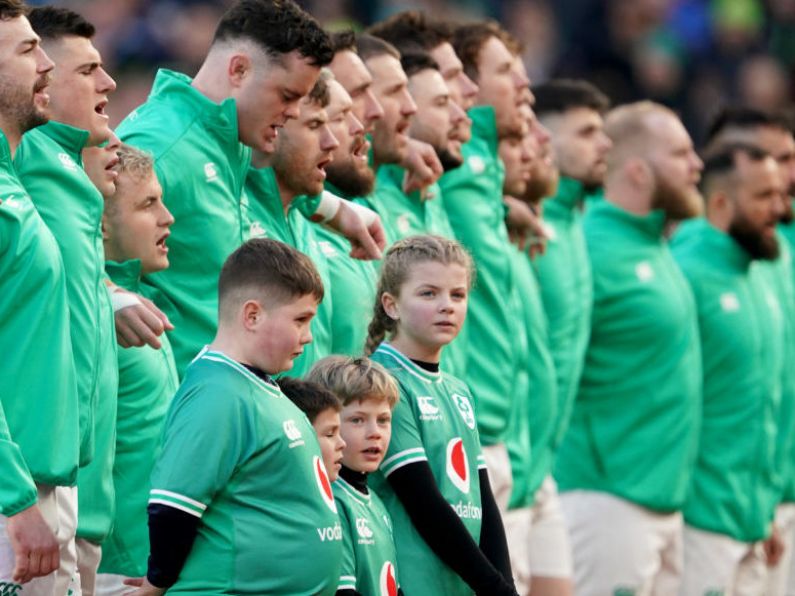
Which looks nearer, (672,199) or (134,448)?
(134,448)

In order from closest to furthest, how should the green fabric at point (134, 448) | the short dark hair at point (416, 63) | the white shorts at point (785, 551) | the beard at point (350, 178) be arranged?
the green fabric at point (134, 448) → the beard at point (350, 178) → the short dark hair at point (416, 63) → the white shorts at point (785, 551)

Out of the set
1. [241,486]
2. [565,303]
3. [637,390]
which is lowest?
[637,390]

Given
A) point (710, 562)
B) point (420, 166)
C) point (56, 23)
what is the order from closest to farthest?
point (56, 23)
point (420, 166)
point (710, 562)

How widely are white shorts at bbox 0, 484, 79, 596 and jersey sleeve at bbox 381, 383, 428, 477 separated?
3.24 ft

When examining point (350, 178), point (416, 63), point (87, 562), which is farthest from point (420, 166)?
point (87, 562)

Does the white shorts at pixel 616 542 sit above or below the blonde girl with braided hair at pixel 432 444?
below

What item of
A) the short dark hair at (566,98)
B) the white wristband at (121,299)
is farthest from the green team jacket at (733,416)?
Result: the white wristband at (121,299)

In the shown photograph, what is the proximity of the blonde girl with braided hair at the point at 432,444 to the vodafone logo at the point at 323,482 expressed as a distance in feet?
1.83

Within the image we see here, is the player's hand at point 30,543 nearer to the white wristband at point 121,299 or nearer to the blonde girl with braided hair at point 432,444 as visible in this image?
the white wristband at point 121,299

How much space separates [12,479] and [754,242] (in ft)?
19.2

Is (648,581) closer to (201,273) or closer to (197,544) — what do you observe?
(201,273)

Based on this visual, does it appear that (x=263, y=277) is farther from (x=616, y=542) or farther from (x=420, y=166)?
(x=616, y=542)

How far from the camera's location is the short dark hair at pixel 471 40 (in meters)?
8.29

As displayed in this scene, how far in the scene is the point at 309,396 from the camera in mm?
5023
